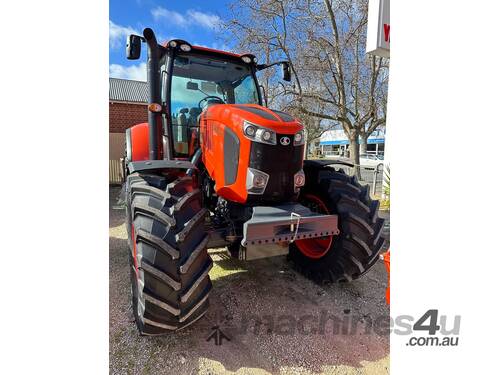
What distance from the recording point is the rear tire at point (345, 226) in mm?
2762

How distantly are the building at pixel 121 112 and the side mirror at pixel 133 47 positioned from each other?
766 cm

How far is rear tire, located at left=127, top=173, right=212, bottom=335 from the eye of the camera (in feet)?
6.43

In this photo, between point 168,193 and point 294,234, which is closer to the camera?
point 168,193

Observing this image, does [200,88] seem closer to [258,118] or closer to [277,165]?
[258,118]

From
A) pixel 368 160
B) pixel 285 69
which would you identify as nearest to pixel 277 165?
pixel 285 69

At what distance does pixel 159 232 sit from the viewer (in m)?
2.02

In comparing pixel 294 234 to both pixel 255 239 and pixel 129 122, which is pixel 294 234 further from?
pixel 129 122

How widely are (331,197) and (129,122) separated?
1310 centimetres

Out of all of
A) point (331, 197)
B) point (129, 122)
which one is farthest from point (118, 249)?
point (129, 122)

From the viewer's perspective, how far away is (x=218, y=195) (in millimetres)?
2822

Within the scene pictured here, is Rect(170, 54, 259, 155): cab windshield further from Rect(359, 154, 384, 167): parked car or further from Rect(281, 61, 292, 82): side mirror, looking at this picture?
Rect(359, 154, 384, 167): parked car

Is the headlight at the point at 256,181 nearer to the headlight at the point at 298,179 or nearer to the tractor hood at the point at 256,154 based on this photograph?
the tractor hood at the point at 256,154

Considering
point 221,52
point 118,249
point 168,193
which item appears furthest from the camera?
point 118,249
